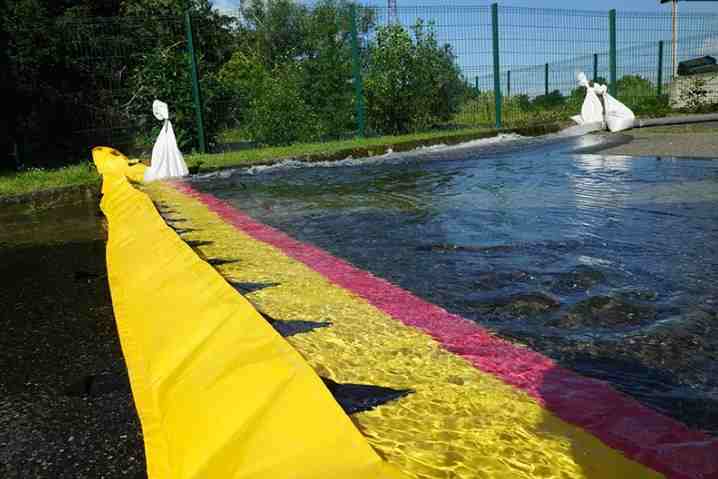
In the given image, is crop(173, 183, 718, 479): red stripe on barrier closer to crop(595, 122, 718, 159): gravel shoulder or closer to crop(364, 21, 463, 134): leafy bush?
crop(595, 122, 718, 159): gravel shoulder

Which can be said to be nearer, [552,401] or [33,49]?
[552,401]

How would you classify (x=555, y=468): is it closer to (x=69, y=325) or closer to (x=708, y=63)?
(x=69, y=325)

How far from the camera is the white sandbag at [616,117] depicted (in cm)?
1063

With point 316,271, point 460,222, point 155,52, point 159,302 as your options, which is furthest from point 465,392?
point 155,52

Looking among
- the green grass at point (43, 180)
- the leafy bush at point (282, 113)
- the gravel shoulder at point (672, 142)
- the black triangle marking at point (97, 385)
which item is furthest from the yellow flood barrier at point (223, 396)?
the leafy bush at point (282, 113)

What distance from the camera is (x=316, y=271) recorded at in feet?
8.94

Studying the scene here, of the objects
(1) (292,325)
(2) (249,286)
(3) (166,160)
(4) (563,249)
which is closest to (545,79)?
(3) (166,160)

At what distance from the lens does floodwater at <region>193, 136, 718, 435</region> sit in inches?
67.2

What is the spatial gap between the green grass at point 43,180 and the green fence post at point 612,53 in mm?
10881

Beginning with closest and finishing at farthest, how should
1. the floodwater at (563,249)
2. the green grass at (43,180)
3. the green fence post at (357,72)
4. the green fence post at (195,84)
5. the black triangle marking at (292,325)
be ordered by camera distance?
1. the floodwater at (563,249)
2. the black triangle marking at (292,325)
3. the green grass at (43,180)
4. the green fence post at (195,84)
5. the green fence post at (357,72)

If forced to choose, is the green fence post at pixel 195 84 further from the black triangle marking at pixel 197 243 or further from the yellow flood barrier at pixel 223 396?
the yellow flood barrier at pixel 223 396

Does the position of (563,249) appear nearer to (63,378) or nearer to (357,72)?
(63,378)

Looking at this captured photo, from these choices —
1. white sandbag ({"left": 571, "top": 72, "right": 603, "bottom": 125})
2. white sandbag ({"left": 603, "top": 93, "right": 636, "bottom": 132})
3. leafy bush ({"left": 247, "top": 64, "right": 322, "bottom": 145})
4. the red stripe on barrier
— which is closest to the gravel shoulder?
white sandbag ({"left": 603, "top": 93, "right": 636, "bottom": 132})

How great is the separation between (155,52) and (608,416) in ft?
32.8
